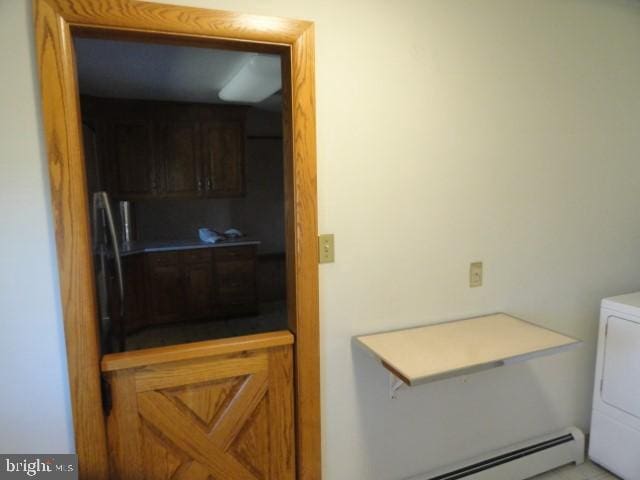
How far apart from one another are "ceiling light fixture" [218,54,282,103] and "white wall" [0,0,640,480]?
1.08 metres

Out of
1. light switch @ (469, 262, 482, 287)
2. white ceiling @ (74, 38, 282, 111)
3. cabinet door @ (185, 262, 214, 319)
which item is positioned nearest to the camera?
light switch @ (469, 262, 482, 287)

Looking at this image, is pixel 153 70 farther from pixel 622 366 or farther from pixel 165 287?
pixel 622 366

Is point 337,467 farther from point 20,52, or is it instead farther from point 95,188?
point 95,188

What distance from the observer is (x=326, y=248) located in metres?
1.62

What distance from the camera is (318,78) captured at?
1.54 meters

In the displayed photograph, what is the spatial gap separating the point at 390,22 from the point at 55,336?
5.57 feet

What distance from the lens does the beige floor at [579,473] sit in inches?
83.2

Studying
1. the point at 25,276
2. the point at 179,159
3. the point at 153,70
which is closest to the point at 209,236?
the point at 179,159

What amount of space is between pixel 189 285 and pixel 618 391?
366cm

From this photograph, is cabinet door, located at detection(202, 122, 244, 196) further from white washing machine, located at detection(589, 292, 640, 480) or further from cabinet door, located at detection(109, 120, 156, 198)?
white washing machine, located at detection(589, 292, 640, 480)

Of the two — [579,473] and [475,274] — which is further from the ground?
[475,274]

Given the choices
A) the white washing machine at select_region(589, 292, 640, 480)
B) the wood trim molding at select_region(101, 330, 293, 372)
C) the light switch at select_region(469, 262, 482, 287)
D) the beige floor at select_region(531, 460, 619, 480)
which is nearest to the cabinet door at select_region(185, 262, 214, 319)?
the wood trim molding at select_region(101, 330, 293, 372)

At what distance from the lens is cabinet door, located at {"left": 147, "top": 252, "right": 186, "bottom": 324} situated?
4.11m

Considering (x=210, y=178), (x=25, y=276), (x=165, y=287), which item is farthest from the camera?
(x=210, y=178)
